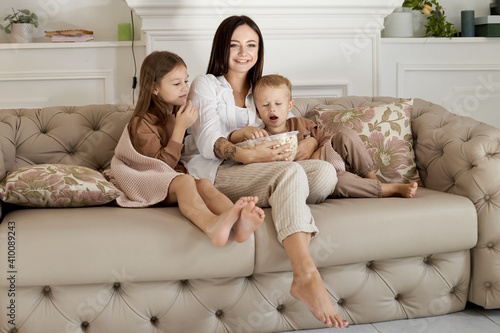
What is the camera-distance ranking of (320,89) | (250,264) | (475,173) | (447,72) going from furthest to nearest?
(447,72), (320,89), (475,173), (250,264)

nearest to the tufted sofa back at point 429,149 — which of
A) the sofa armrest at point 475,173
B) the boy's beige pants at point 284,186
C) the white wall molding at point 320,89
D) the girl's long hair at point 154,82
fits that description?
the sofa armrest at point 475,173

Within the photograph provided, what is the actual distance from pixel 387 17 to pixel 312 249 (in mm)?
2310

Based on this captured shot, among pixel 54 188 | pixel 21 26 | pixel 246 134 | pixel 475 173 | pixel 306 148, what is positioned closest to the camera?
pixel 54 188

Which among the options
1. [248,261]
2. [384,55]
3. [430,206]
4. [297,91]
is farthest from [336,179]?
[384,55]

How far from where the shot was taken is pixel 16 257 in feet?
5.06

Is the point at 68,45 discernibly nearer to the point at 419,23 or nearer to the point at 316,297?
the point at 419,23

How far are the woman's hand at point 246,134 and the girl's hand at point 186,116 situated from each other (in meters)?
0.16

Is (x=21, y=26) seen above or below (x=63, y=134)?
above

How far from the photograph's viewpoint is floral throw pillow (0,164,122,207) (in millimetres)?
1746

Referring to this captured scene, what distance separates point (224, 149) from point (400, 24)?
2036 millimetres

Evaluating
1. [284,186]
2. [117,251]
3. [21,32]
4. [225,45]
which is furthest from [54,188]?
[21,32]

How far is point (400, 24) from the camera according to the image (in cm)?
350

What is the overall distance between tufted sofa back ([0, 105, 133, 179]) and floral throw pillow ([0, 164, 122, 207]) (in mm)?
331

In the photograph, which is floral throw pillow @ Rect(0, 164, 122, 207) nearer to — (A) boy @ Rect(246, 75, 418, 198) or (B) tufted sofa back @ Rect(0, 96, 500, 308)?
(B) tufted sofa back @ Rect(0, 96, 500, 308)
